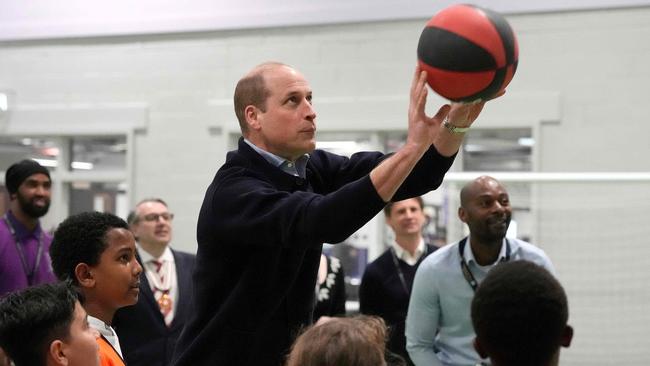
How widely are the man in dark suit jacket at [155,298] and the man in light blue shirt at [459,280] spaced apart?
120 centimetres

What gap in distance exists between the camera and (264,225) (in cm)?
274

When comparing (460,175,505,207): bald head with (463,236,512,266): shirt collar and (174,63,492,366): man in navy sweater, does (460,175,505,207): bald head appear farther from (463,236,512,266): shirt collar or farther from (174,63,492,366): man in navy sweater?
(174,63,492,366): man in navy sweater

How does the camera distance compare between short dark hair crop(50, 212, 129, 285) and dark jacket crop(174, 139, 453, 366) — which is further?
short dark hair crop(50, 212, 129, 285)

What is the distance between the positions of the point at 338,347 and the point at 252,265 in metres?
0.65

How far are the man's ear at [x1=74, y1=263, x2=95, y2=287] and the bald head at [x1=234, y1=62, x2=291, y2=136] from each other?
2.74 ft

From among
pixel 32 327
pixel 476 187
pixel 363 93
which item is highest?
pixel 363 93

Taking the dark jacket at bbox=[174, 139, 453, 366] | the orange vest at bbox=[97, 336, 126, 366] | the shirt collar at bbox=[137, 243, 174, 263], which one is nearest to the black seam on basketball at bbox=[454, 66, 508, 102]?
the dark jacket at bbox=[174, 139, 453, 366]

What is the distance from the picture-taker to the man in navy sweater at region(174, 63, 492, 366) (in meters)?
2.79

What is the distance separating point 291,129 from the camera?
3.00 m

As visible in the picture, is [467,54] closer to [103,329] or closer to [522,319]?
[522,319]

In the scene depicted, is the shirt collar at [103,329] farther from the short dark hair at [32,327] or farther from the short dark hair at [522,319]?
the short dark hair at [522,319]

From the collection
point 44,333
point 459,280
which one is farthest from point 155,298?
point 44,333

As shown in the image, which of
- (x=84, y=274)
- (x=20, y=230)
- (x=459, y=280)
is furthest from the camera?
(x=20, y=230)

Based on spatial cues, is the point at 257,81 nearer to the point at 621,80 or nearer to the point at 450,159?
the point at 450,159
